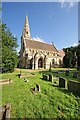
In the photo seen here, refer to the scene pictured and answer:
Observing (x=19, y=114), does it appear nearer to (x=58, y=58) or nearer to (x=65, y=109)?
(x=65, y=109)

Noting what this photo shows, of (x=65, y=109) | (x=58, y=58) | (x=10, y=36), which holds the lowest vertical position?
(x=65, y=109)

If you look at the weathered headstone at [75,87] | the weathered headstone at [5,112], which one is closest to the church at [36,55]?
the weathered headstone at [75,87]

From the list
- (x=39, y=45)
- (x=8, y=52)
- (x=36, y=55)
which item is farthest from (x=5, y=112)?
(x=39, y=45)

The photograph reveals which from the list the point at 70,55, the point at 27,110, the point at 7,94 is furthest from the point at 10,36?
the point at 70,55

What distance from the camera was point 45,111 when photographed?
8414mm

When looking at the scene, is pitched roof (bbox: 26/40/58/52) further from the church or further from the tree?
the tree

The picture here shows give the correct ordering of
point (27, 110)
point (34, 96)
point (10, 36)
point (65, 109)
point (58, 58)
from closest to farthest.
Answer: point (27, 110), point (65, 109), point (34, 96), point (10, 36), point (58, 58)

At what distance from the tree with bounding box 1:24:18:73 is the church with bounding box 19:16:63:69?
50.0 ft

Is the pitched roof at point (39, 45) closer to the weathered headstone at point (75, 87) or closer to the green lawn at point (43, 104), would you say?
the weathered headstone at point (75, 87)

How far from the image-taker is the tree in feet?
79.5

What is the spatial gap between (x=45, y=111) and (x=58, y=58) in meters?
50.3

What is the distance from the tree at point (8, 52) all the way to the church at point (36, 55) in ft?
50.0

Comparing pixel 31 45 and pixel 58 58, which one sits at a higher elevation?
pixel 31 45

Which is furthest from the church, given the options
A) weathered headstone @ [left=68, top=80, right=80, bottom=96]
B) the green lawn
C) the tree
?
the green lawn
